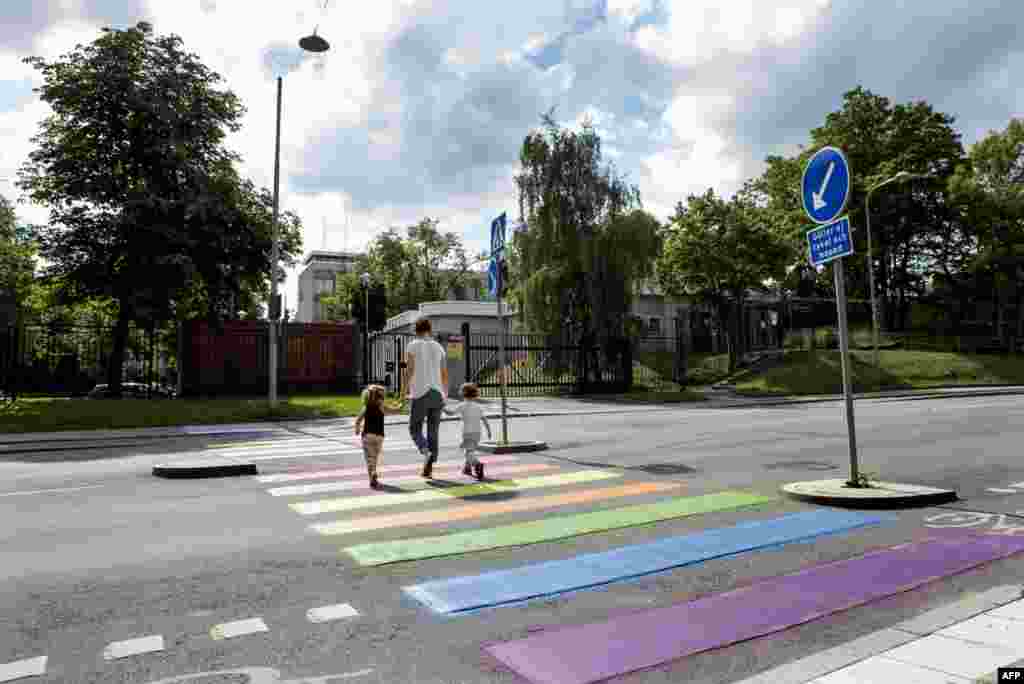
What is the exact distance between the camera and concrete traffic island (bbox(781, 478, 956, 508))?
22.2 ft

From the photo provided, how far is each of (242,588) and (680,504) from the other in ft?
14.0

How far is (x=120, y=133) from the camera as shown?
24.4m

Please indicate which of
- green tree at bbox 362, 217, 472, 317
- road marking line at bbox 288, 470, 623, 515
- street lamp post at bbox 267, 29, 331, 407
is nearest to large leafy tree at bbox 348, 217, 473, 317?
green tree at bbox 362, 217, 472, 317

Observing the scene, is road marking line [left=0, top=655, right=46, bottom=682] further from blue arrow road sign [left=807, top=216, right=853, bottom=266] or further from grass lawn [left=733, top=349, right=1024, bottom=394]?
grass lawn [left=733, top=349, right=1024, bottom=394]

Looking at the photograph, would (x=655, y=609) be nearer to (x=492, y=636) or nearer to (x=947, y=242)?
(x=492, y=636)

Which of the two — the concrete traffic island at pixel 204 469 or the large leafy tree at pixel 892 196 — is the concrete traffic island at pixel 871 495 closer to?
the concrete traffic island at pixel 204 469

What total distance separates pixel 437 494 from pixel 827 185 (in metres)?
5.44

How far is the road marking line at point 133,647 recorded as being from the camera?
3420 mm

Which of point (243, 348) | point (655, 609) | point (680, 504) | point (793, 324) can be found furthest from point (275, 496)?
point (793, 324)

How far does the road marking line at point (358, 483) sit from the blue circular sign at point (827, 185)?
182 inches

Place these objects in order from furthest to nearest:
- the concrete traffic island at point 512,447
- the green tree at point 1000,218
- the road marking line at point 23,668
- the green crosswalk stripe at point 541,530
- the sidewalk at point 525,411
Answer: the green tree at point 1000,218 < the sidewalk at point 525,411 < the concrete traffic island at point 512,447 < the green crosswalk stripe at point 541,530 < the road marking line at point 23,668

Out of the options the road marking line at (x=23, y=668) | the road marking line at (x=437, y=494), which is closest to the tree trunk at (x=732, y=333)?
the road marking line at (x=437, y=494)

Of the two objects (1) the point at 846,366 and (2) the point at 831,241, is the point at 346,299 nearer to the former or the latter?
(2) the point at 831,241

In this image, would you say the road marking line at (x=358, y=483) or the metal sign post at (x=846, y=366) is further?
the road marking line at (x=358, y=483)
